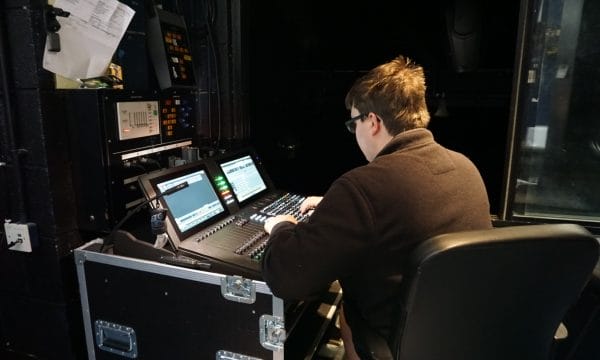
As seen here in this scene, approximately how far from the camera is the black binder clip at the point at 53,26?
4.28 ft

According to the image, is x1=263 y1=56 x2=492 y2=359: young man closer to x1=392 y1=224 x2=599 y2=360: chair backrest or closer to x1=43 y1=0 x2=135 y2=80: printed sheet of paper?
x1=392 y1=224 x2=599 y2=360: chair backrest

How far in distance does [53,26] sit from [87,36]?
0.12 m

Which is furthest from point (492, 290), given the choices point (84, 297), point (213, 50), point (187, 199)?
point (213, 50)

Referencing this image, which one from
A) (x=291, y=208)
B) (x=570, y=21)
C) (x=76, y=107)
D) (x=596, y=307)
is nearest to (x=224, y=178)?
(x=291, y=208)

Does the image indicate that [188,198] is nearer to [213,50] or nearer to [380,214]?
[380,214]

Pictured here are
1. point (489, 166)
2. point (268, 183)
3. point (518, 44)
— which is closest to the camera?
point (518, 44)

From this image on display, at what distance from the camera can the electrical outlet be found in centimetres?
142

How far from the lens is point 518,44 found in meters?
1.83

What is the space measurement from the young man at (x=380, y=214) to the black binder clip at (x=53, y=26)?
0.89 m

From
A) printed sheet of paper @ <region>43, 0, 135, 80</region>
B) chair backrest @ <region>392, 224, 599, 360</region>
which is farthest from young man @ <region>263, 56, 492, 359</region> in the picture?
printed sheet of paper @ <region>43, 0, 135, 80</region>

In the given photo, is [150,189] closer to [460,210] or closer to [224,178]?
[224,178]

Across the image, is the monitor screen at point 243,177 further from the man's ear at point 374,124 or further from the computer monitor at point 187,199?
the man's ear at point 374,124

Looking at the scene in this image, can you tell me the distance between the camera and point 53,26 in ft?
4.31

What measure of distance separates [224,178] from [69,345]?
2.69 ft
